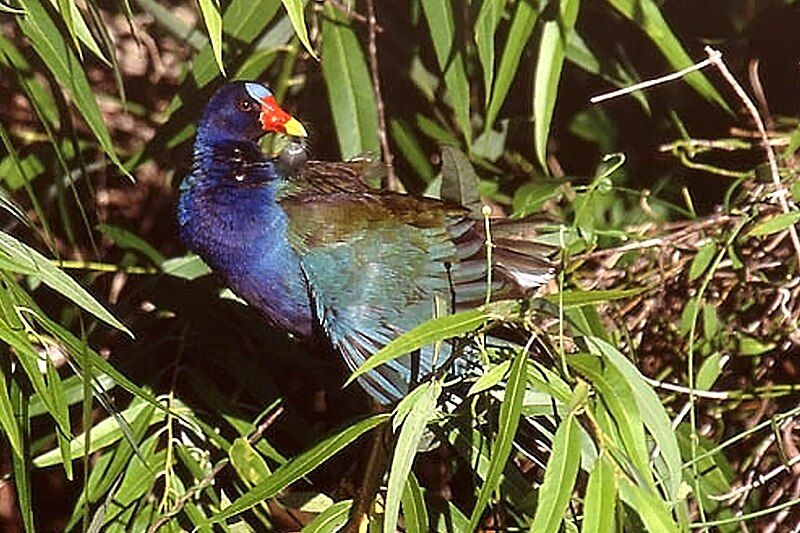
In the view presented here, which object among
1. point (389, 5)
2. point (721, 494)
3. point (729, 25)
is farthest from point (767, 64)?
point (721, 494)

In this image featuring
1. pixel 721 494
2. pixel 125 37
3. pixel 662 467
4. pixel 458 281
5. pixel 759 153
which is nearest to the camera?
pixel 662 467

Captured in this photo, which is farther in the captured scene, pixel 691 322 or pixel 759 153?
pixel 759 153

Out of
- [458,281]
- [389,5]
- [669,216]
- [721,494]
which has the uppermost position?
[389,5]

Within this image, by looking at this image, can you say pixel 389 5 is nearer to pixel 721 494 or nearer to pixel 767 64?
pixel 767 64

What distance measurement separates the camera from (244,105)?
1.56m

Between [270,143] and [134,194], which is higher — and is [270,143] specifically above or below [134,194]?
above

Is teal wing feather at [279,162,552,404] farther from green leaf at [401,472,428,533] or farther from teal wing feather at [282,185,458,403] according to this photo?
green leaf at [401,472,428,533]

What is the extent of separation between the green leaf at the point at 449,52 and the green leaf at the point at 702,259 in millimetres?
267

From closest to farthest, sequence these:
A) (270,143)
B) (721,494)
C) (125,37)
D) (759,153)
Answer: (721,494)
(270,143)
(759,153)
(125,37)

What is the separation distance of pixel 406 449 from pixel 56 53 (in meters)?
0.60

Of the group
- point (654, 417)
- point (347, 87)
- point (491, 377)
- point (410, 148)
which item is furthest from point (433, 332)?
point (410, 148)

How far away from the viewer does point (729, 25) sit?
6.50ft

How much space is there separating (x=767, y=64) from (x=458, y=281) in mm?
760

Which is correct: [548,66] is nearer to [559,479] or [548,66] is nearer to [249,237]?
[249,237]
